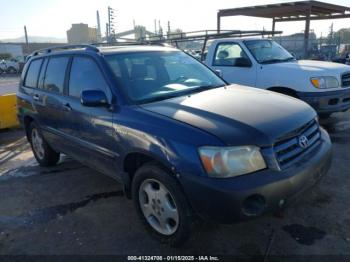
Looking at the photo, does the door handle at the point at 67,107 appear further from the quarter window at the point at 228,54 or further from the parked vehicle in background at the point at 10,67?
the parked vehicle in background at the point at 10,67

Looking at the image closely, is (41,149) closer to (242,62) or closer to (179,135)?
(179,135)

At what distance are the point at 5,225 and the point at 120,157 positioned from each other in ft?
5.34

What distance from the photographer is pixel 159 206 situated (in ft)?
10.3

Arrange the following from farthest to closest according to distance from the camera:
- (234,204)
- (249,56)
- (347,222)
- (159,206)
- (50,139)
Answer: (249,56), (50,139), (347,222), (159,206), (234,204)

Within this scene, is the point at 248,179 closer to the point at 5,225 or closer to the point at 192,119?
the point at 192,119

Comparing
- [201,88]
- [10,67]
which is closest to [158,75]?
[201,88]

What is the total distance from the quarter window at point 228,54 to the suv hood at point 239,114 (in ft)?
12.0

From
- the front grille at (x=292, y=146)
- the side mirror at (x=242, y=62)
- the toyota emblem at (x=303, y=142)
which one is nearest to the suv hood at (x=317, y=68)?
the side mirror at (x=242, y=62)

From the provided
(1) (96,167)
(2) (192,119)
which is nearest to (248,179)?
(2) (192,119)

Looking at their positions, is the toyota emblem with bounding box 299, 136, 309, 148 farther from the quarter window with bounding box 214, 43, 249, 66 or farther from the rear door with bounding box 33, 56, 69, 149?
the quarter window with bounding box 214, 43, 249, 66

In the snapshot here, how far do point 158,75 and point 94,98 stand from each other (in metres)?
0.83

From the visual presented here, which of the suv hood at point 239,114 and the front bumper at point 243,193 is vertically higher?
the suv hood at point 239,114

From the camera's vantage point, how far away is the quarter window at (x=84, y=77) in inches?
145

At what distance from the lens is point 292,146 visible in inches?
116
